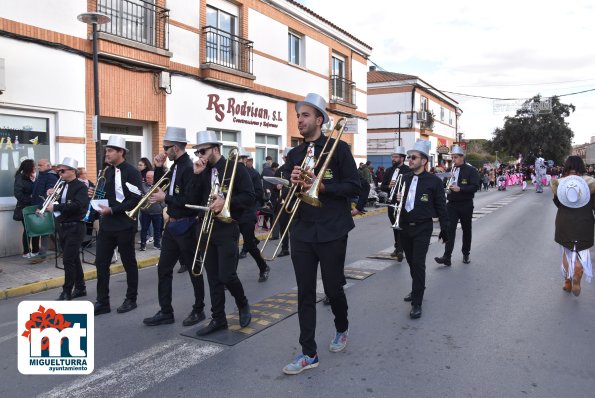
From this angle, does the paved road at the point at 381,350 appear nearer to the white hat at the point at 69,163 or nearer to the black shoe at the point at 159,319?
the black shoe at the point at 159,319

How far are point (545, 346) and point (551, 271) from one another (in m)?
3.61

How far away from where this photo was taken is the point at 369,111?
119 ft

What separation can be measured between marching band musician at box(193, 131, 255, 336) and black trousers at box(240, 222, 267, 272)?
2.24 metres

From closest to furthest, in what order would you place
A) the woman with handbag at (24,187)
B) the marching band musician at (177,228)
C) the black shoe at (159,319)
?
the marching band musician at (177,228) → the black shoe at (159,319) → the woman with handbag at (24,187)

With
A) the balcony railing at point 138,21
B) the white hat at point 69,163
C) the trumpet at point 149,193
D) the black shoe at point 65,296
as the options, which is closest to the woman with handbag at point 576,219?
the trumpet at point 149,193

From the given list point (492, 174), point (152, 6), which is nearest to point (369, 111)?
point (492, 174)

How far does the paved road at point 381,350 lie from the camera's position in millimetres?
3689

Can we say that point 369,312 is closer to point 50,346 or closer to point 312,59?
point 50,346

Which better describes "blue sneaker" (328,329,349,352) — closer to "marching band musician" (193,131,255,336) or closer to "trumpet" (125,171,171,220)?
"marching band musician" (193,131,255,336)

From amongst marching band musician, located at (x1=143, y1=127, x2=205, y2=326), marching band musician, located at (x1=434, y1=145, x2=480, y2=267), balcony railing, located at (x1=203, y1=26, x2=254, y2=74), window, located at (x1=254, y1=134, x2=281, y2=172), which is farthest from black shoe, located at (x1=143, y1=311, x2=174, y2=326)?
window, located at (x1=254, y1=134, x2=281, y2=172)

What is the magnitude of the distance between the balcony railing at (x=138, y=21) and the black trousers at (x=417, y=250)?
8826 millimetres

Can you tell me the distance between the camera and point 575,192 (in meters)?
6.18

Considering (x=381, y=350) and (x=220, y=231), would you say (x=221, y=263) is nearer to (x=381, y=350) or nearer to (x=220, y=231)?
(x=220, y=231)

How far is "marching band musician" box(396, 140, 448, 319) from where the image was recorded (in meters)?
5.44
